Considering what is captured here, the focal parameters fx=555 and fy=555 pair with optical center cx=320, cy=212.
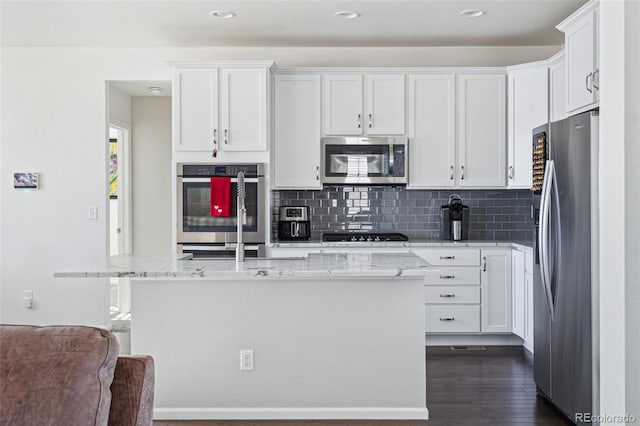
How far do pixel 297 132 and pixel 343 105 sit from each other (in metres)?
0.46

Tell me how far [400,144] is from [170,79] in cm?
214

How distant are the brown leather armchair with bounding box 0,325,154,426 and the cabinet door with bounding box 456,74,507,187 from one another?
3.84 metres

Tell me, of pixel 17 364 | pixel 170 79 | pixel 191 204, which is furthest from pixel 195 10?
pixel 17 364

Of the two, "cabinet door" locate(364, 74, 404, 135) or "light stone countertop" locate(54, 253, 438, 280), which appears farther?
"cabinet door" locate(364, 74, 404, 135)

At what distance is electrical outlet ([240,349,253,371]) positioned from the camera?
2973 millimetres

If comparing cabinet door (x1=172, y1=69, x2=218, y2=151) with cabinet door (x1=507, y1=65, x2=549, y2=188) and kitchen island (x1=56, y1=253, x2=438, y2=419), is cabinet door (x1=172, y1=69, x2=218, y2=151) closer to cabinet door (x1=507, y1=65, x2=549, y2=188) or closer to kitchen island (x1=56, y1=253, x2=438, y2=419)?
kitchen island (x1=56, y1=253, x2=438, y2=419)

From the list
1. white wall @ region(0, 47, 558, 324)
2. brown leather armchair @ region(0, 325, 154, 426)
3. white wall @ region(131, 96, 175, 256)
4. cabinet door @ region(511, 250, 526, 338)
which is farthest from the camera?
white wall @ region(131, 96, 175, 256)

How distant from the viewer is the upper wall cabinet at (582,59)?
311 centimetres

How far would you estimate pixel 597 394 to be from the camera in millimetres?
2674

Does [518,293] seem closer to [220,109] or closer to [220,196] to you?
[220,196]

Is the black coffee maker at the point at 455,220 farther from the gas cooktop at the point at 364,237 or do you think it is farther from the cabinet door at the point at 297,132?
the cabinet door at the point at 297,132

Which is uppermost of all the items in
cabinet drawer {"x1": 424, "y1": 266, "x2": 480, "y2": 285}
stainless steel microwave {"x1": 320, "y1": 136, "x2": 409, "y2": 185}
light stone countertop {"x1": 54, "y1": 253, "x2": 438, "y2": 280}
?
stainless steel microwave {"x1": 320, "y1": 136, "x2": 409, "y2": 185}

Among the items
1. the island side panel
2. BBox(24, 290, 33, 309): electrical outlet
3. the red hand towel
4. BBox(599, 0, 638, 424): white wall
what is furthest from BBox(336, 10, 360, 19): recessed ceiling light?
BBox(24, 290, 33, 309): electrical outlet

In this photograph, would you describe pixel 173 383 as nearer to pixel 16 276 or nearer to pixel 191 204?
pixel 191 204
